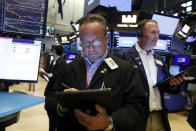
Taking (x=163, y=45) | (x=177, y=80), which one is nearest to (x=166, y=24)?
(x=163, y=45)

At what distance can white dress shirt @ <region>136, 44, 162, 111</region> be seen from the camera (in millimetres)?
1862

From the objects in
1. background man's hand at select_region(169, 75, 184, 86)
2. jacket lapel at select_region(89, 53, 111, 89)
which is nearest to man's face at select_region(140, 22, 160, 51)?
background man's hand at select_region(169, 75, 184, 86)

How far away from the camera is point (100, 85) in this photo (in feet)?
3.64

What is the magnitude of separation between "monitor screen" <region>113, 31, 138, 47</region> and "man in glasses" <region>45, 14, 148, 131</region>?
10.1ft

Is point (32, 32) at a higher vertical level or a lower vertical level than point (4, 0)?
lower

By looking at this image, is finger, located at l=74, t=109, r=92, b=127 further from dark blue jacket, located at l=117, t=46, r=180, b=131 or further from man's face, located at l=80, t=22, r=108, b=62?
dark blue jacket, located at l=117, t=46, r=180, b=131

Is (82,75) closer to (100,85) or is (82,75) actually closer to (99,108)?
(100,85)

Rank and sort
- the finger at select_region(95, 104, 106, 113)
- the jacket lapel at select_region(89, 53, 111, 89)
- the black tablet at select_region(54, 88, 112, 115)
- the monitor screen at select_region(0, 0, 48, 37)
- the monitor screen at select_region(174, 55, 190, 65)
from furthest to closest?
the monitor screen at select_region(174, 55, 190, 65) → the monitor screen at select_region(0, 0, 48, 37) → the jacket lapel at select_region(89, 53, 111, 89) → the finger at select_region(95, 104, 106, 113) → the black tablet at select_region(54, 88, 112, 115)

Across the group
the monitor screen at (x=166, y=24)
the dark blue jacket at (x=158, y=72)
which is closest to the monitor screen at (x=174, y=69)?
the monitor screen at (x=166, y=24)

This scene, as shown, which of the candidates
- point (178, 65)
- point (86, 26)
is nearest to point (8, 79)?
point (86, 26)

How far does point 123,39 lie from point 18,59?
123 inches

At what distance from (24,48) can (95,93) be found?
1.02 metres

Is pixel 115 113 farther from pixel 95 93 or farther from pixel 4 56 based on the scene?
pixel 4 56

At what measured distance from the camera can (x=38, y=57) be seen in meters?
1.57
